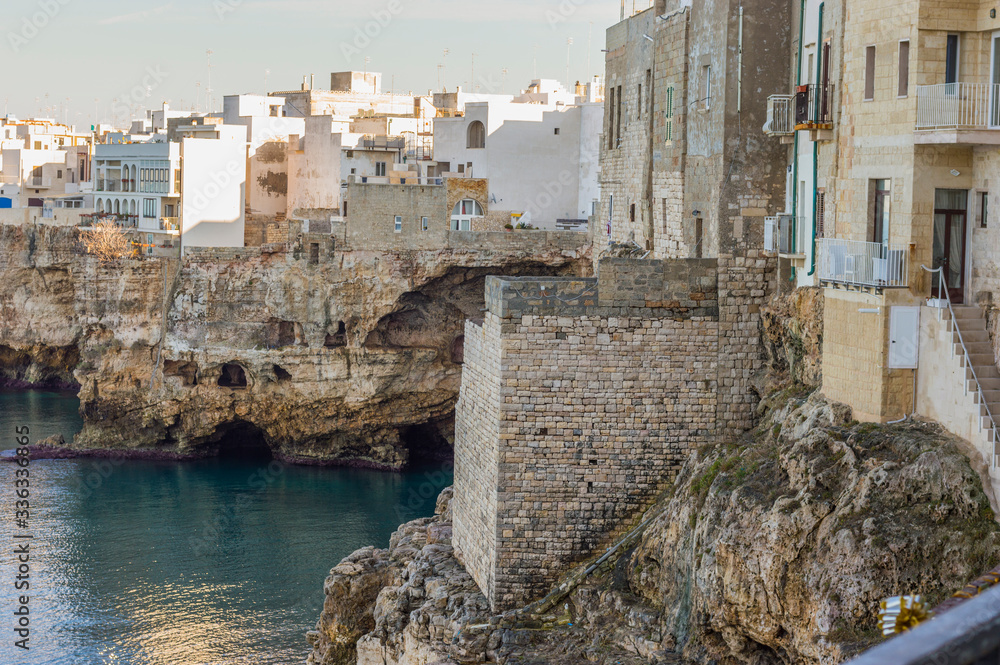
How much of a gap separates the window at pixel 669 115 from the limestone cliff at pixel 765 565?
723 centimetres

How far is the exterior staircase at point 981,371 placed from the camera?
44.9 feet

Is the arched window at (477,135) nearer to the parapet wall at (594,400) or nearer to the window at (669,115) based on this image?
the window at (669,115)

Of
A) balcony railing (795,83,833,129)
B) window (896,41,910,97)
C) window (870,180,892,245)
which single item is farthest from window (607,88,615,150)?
window (896,41,910,97)

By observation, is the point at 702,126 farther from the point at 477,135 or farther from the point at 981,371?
the point at 477,135

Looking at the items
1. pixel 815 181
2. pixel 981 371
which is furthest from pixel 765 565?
pixel 815 181

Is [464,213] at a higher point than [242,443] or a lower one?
higher

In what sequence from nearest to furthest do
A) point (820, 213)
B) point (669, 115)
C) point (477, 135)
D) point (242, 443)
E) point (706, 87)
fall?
point (820, 213) < point (706, 87) < point (669, 115) < point (242, 443) < point (477, 135)

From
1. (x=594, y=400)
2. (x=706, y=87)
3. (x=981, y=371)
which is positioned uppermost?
(x=706, y=87)

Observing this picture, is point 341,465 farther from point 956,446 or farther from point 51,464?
point 956,446

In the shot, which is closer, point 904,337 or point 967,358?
point 967,358

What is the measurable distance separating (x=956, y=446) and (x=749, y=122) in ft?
30.0

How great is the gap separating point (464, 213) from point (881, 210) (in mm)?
31357

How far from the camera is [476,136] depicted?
4969 cm

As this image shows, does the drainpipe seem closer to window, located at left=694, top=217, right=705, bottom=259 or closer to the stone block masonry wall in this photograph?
window, located at left=694, top=217, right=705, bottom=259
